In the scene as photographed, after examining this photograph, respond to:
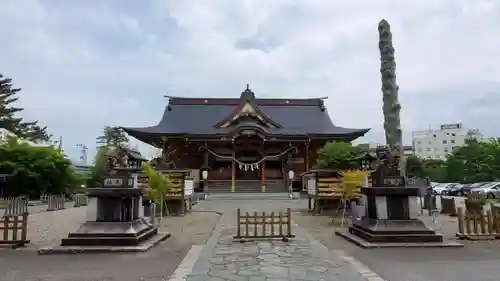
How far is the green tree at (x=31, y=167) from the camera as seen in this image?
2795cm

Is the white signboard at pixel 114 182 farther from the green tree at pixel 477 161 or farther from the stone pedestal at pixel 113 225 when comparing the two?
the green tree at pixel 477 161

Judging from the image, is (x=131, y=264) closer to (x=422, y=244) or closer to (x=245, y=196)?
(x=422, y=244)

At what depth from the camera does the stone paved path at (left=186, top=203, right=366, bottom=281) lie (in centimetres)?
653

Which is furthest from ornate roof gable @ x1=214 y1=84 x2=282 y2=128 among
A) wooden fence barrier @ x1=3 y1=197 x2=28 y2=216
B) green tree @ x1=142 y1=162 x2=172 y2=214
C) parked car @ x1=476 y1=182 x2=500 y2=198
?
green tree @ x1=142 y1=162 x2=172 y2=214

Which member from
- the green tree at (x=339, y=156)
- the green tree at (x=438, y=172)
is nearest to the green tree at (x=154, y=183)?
the green tree at (x=339, y=156)

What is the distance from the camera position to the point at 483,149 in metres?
45.2

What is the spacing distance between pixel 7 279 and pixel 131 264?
6.53 ft

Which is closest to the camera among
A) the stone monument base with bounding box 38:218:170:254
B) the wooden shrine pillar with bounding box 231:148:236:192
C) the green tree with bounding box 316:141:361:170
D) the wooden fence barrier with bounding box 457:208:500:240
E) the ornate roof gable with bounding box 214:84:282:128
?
the stone monument base with bounding box 38:218:170:254

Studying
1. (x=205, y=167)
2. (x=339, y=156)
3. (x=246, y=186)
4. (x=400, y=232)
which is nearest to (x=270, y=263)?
(x=400, y=232)

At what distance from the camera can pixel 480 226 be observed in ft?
35.4

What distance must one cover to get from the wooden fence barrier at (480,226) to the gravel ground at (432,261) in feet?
1.07

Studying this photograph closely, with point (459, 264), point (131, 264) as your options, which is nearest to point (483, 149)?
point (459, 264)

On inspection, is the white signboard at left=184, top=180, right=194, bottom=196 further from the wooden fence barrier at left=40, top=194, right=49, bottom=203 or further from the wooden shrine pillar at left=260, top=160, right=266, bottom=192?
the wooden shrine pillar at left=260, top=160, right=266, bottom=192

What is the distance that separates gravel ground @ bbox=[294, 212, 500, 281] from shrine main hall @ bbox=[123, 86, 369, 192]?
2460cm
